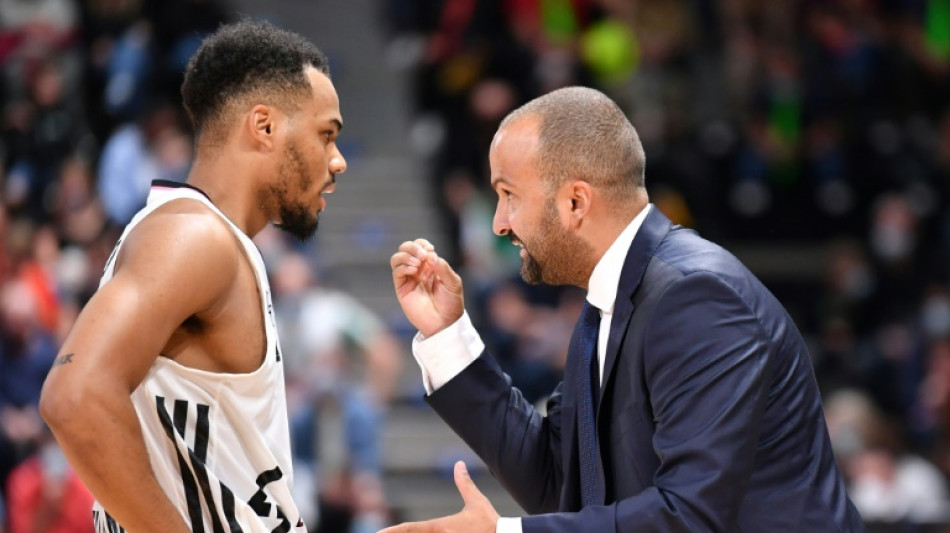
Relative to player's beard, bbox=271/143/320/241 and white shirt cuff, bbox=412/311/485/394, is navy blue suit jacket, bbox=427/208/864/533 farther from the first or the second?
player's beard, bbox=271/143/320/241

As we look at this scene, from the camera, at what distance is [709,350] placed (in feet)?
10.3

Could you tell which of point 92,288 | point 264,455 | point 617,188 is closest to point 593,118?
point 617,188

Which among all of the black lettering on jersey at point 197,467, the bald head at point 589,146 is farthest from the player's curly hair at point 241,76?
the black lettering on jersey at point 197,467

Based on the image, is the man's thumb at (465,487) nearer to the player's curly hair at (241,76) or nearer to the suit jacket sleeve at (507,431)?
the suit jacket sleeve at (507,431)

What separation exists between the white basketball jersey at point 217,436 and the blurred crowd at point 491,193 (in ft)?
15.6

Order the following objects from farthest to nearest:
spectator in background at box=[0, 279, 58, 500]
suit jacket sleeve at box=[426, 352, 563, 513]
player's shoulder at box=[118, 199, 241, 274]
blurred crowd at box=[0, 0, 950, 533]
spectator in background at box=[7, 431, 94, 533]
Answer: spectator in background at box=[0, 279, 58, 500]
blurred crowd at box=[0, 0, 950, 533]
spectator in background at box=[7, 431, 94, 533]
suit jacket sleeve at box=[426, 352, 563, 513]
player's shoulder at box=[118, 199, 241, 274]

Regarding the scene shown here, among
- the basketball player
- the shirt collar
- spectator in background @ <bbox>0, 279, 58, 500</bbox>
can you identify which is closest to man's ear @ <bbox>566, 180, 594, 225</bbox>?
the shirt collar

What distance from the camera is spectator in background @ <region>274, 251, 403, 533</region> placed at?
7.97m

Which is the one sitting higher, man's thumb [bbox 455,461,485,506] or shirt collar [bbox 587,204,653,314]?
shirt collar [bbox 587,204,653,314]

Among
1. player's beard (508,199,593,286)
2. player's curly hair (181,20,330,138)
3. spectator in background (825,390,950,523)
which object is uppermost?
player's curly hair (181,20,330,138)

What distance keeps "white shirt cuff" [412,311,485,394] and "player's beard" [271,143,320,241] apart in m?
0.53

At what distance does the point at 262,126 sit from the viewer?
334 centimetres

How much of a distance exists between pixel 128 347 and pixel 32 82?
9119mm

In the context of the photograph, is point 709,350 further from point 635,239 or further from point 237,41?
point 237,41
